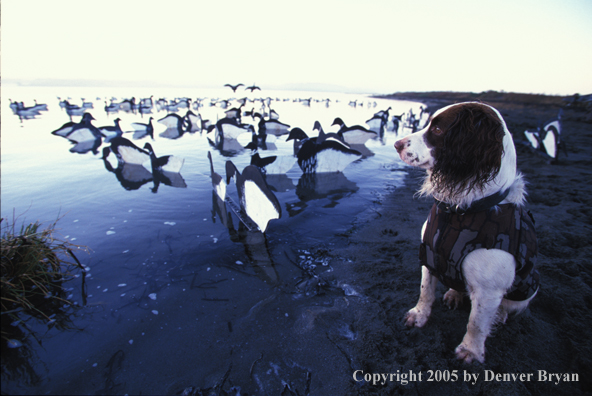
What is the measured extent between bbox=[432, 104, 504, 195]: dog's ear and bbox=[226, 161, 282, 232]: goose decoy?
197 centimetres

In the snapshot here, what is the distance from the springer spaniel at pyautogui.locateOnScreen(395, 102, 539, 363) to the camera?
1.67m

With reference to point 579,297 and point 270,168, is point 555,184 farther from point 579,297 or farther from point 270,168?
point 270,168

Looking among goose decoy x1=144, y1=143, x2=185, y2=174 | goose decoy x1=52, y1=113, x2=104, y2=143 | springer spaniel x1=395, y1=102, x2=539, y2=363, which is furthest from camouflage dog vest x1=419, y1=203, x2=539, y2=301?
goose decoy x1=52, y1=113, x2=104, y2=143

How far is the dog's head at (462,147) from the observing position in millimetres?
1631

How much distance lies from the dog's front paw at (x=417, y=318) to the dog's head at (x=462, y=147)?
Answer: 4.28 feet

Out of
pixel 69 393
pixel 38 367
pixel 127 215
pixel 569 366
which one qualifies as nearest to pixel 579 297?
pixel 569 366

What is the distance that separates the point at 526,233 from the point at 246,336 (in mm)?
2534

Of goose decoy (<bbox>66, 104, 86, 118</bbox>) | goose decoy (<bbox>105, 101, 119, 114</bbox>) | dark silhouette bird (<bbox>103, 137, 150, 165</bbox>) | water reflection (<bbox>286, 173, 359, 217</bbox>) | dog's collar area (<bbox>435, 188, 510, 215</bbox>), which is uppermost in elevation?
goose decoy (<bbox>105, 101, 119, 114</bbox>)

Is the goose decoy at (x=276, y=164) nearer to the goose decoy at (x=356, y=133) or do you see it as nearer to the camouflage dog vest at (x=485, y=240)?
the goose decoy at (x=356, y=133)

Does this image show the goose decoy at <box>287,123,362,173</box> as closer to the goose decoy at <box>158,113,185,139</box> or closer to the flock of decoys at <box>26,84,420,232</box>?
the flock of decoys at <box>26,84,420,232</box>

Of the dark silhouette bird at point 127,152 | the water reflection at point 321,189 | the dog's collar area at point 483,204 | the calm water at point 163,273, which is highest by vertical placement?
the dog's collar area at point 483,204

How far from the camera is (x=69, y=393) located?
1.90 m

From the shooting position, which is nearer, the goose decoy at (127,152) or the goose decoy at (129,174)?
the goose decoy at (129,174)

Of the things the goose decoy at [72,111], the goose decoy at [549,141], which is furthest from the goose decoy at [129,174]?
the goose decoy at [72,111]
